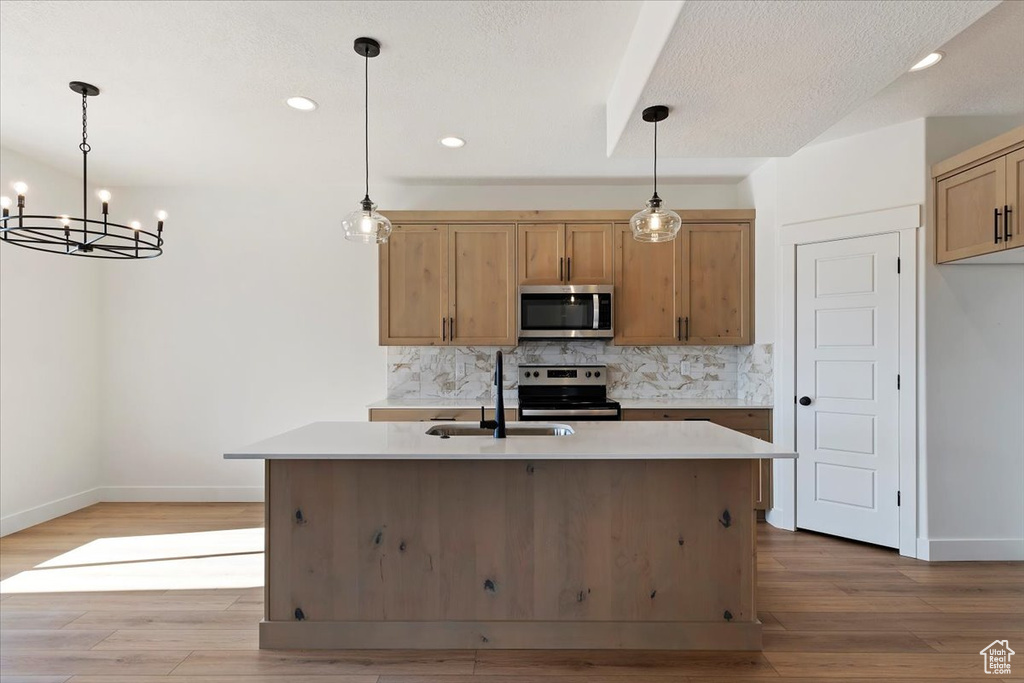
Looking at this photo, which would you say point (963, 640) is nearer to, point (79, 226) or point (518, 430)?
point (518, 430)

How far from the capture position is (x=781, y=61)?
84.0 inches

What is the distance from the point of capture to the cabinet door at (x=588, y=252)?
4359 mm

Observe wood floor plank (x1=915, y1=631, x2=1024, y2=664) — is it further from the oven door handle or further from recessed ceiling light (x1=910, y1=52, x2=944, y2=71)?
recessed ceiling light (x1=910, y1=52, x2=944, y2=71)

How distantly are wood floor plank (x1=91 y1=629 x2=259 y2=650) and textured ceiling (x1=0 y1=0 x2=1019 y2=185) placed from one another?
8.51 feet

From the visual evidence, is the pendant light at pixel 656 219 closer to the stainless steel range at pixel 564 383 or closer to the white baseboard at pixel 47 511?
the stainless steel range at pixel 564 383

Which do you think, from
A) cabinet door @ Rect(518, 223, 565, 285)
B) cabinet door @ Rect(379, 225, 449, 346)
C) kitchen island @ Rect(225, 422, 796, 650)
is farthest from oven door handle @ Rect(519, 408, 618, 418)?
kitchen island @ Rect(225, 422, 796, 650)

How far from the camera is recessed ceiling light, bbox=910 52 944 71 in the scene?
262cm

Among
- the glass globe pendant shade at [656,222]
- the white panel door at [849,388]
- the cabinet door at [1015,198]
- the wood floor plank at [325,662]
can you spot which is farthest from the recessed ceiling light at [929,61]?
the wood floor plank at [325,662]

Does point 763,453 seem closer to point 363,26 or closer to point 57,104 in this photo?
point 363,26

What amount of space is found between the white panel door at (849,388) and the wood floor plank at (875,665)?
1.37 meters

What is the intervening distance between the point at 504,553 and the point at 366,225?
1573mm

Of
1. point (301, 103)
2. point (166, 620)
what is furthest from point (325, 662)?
point (301, 103)

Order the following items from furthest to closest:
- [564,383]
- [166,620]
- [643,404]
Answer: [564,383]
[643,404]
[166,620]

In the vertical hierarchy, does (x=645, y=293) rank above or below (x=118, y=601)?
above
